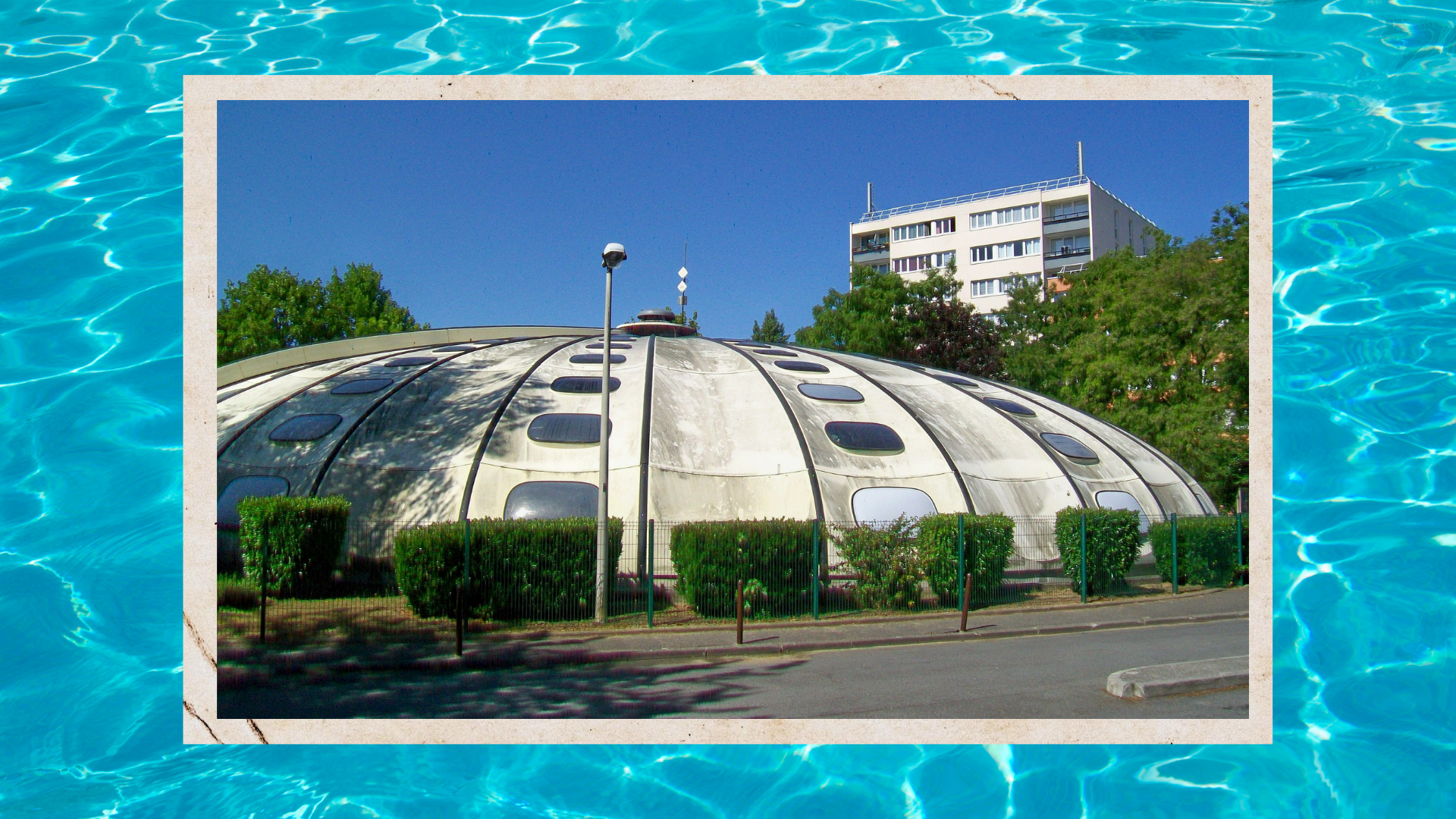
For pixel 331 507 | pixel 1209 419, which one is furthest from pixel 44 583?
pixel 1209 419

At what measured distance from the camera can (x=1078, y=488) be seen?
577 inches

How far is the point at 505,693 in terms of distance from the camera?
773 cm

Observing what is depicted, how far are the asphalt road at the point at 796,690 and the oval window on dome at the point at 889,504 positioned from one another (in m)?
3.15

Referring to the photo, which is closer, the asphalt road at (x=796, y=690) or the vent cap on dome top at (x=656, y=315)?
the asphalt road at (x=796, y=690)

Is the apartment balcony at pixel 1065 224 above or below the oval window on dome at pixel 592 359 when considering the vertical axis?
above

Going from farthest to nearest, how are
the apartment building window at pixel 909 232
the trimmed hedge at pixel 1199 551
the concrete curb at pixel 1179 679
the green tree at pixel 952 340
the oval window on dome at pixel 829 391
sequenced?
the apartment building window at pixel 909 232, the green tree at pixel 952 340, the oval window on dome at pixel 829 391, the trimmed hedge at pixel 1199 551, the concrete curb at pixel 1179 679

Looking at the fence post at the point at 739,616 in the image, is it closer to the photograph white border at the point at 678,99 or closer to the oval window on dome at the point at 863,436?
the photograph white border at the point at 678,99

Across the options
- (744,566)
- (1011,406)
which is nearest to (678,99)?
(744,566)

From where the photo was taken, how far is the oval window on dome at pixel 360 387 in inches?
522

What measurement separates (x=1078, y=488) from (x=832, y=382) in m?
4.87

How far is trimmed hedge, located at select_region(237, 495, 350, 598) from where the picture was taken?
9.20m

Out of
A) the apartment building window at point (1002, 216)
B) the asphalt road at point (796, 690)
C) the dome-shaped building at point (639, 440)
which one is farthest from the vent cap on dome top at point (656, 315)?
the apartment building window at point (1002, 216)

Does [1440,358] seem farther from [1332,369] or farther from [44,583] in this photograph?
[44,583]

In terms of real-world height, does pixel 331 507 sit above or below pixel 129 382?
below
